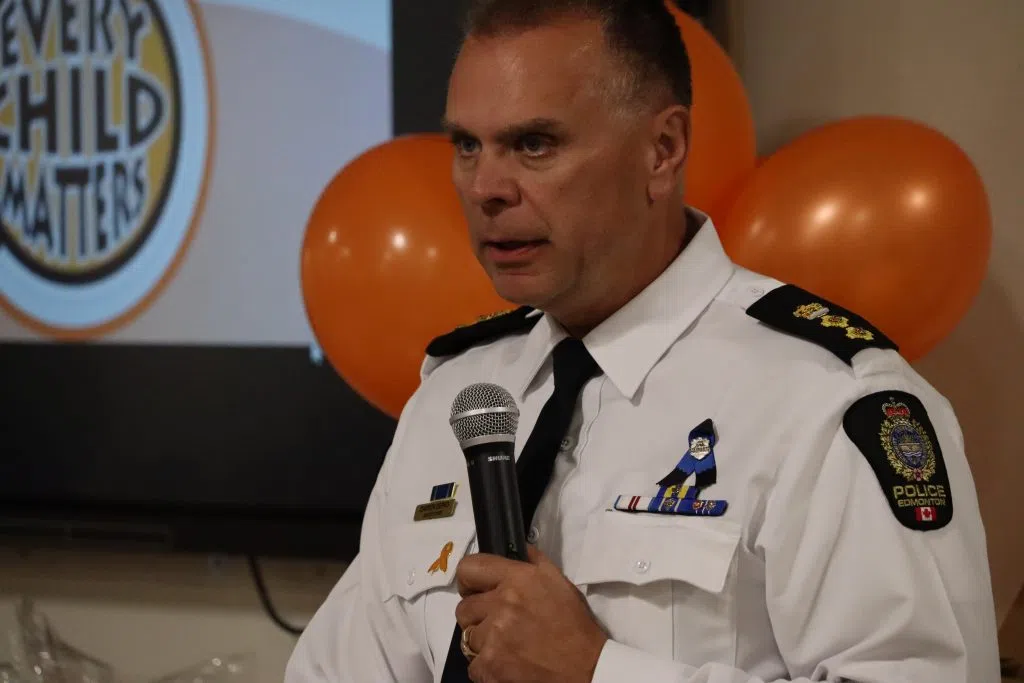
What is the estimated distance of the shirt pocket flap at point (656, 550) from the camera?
988 millimetres

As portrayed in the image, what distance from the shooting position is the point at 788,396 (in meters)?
1.04

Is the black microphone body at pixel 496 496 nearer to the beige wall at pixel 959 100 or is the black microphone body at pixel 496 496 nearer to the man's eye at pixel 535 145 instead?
the man's eye at pixel 535 145

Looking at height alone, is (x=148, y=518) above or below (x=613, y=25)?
below

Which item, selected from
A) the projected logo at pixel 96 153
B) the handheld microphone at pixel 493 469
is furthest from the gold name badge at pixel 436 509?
the projected logo at pixel 96 153

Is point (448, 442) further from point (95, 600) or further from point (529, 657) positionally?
point (95, 600)

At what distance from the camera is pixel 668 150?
118cm

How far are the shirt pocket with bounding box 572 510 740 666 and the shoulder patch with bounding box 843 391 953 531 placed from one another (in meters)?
0.14

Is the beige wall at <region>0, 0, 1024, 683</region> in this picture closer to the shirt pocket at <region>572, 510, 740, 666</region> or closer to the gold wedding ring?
the shirt pocket at <region>572, 510, 740, 666</region>

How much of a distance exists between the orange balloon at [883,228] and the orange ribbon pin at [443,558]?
56cm

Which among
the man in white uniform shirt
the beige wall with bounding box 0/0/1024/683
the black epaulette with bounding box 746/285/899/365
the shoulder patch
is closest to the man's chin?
the man in white uniform shirt

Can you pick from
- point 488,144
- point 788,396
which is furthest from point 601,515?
point 488,144

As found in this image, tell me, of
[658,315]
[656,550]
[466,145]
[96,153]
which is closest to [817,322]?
[658,315]

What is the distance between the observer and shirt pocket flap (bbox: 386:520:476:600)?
3.88 ft

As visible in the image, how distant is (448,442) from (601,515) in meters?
0.27
